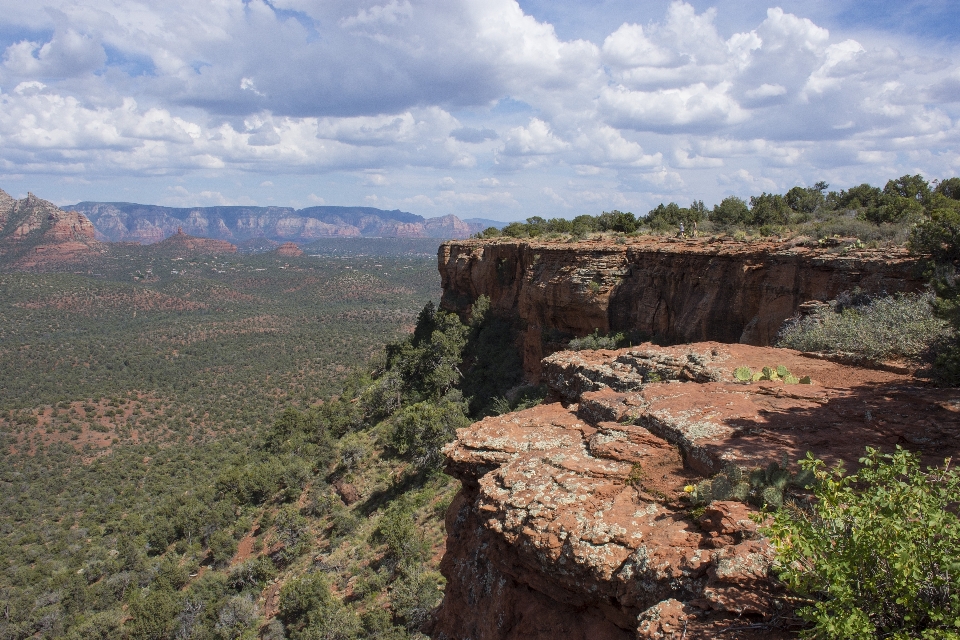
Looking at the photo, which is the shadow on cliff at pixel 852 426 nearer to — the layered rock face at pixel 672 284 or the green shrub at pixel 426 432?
the layered rock face at pixel 672 284

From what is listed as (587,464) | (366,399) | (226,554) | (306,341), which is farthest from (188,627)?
(306,341)

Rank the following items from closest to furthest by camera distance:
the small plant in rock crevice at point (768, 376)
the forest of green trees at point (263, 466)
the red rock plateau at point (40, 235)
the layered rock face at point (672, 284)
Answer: the small plant in rock crevice at point (768, 376) → the layered rock face at point (672, 284) → the forest of green trees at point (263, 466) → the red rock plateau at point (40, 235)

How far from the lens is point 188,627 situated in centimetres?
2166

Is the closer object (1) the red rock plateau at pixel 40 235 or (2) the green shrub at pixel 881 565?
(2) the green shrub at pixel 881 565

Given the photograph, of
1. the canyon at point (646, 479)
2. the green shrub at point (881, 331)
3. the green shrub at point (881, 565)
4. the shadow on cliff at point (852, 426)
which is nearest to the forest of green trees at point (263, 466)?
the green shrub at point (881, 565)

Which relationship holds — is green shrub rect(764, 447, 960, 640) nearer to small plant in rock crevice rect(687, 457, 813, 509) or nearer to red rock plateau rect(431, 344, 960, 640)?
red rock plateau rect(431, 344, 960, 640)

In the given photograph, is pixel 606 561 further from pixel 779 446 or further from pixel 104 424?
pixel 104 424

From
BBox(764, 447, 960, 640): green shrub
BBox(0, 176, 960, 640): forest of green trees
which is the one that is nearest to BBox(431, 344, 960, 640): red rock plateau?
BBox(764, 447, 960, 640): green shrub

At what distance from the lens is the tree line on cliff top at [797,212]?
81.7 ft

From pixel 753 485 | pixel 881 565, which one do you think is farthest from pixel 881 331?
pixel 881 565

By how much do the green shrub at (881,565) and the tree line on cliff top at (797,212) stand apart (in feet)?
69.6

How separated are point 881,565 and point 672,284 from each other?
2136cm

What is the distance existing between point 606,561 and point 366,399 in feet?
112

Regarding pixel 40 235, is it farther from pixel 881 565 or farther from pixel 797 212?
pixel 881 565
